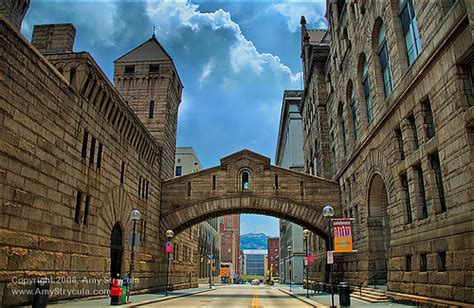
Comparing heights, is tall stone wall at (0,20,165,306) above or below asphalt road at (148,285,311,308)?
above

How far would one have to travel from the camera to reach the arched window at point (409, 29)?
18.0 m

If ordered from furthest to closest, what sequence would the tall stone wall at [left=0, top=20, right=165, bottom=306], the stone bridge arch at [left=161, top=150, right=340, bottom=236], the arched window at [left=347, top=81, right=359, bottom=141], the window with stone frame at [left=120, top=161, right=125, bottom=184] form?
1. the stone bridge arch at [left=161, top=150, right=340, bottom=236]
2. the arched window at [left=347, top=81, right=359, bottom=141]
3. the window with stone frame at [left=120, top=161, right=125, bottom=184]
4. the tall stone wall at [left=0, top=20, right=165, bottom=306]

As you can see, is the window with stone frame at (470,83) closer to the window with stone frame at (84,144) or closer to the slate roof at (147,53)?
the window with stone frame at (84,144)

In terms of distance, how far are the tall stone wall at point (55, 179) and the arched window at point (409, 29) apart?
1582cm

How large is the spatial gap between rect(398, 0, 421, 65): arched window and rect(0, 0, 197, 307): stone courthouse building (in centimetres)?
1579

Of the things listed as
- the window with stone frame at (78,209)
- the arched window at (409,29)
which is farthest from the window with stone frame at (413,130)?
the window with stone frame at (78,209)

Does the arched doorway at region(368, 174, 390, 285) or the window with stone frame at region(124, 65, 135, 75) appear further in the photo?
the window with stone frame at region(124, 65, 135, 75)

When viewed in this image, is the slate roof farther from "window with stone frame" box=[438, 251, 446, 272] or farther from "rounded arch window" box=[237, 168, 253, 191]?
"window with stone frame" box=[438, 251, 446, 272]

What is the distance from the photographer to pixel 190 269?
46.3 meters

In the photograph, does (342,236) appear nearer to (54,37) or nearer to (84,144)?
(84,144)

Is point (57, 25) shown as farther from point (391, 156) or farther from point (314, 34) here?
point (314, 34)

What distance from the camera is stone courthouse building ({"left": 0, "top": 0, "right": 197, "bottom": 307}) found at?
1350cm

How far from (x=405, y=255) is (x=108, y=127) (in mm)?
17070

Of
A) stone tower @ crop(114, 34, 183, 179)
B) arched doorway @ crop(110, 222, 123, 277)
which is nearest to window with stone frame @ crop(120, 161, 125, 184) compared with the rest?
arched doorway @ crop(110, 222, 123, 277)
